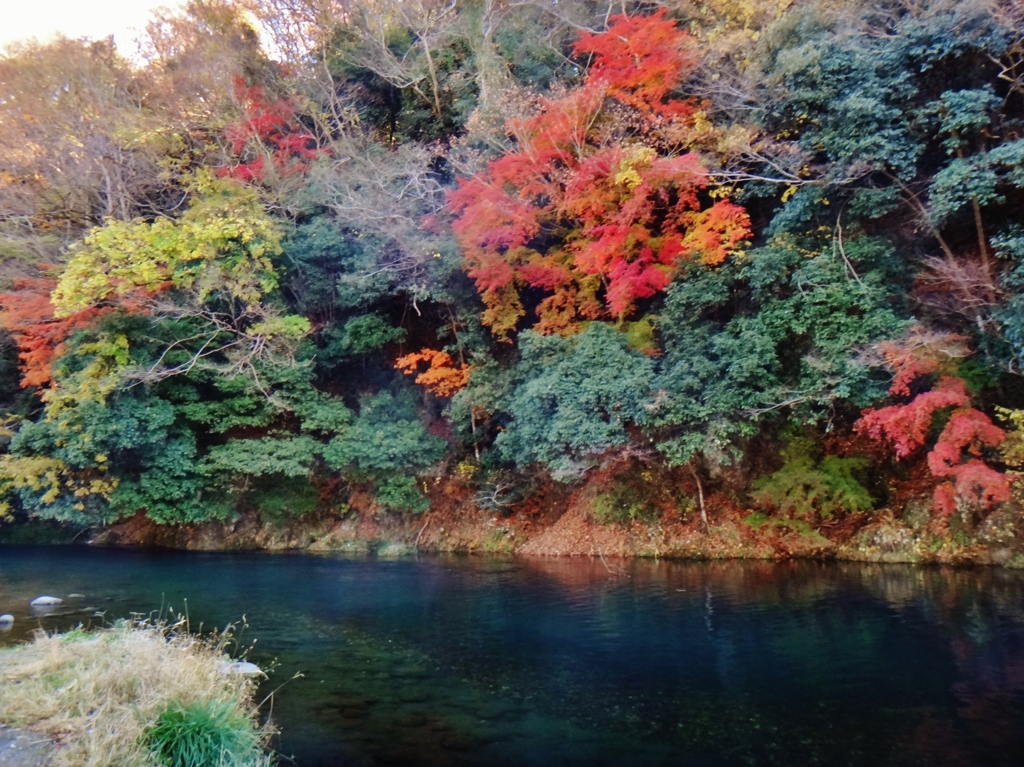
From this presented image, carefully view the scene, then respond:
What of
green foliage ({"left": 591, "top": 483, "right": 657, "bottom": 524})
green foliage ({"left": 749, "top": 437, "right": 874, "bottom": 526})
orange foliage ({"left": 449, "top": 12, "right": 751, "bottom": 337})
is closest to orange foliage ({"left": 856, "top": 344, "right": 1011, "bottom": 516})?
green foliage ({"left": 749, "top": 437, "right": 874, "bottom": 526})

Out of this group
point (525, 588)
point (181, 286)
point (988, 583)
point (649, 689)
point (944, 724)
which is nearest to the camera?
point (944, 724)

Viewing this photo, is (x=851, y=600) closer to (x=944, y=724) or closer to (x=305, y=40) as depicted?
(x=944, y=724)

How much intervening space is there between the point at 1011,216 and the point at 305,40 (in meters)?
20.6

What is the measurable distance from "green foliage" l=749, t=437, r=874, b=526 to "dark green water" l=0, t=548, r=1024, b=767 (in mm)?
1372

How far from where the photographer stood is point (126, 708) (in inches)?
212

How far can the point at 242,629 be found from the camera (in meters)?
10.9

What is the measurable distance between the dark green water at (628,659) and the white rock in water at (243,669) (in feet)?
1.36

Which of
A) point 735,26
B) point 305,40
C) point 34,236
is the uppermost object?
point 305,40

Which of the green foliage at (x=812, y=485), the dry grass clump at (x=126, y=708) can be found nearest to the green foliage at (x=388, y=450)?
the green foliage at (x=812, y=485)

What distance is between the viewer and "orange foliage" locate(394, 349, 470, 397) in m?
18.7

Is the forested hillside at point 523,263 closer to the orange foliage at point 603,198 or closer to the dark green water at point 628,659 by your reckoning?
the orange foliage at point 603,198

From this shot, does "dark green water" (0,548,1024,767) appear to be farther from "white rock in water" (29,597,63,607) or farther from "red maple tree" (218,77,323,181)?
"red maple tree" (218,77,323,181)

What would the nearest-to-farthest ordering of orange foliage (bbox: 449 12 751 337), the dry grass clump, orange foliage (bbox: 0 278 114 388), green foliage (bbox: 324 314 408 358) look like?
the dry grass clump < orange foliage (bbox: 449 12 751 337) < orange foliage (bbox: 0 278 114 388) < green foliage (bbox: 324 314 408 358)

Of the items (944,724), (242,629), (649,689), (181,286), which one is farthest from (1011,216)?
(181,286)
